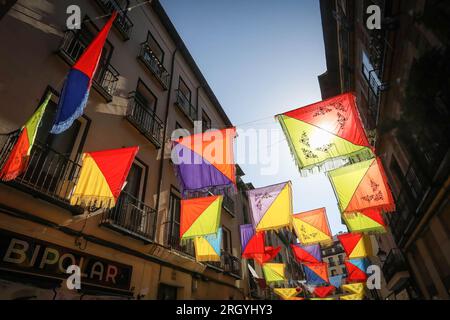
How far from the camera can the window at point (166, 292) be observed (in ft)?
26.6

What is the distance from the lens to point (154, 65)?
12.1 meters

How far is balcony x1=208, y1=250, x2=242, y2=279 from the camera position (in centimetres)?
1199

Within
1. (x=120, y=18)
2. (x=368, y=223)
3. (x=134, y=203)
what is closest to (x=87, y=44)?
(x=120, y=18)

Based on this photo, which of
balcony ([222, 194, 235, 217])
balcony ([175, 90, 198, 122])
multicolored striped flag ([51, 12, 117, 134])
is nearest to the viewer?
multicolored striped flag ([51, 12, 117, 134])

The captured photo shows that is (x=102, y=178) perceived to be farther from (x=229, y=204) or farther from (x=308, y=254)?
(x=308, y=254)

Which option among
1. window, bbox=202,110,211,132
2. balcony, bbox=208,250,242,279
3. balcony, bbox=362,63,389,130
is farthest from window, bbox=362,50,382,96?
balcony, bbox=208,250,242,279

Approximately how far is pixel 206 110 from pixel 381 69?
34.8 ft

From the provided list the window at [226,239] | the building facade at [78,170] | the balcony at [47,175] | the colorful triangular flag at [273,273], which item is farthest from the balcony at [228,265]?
the balcony at [47,175]

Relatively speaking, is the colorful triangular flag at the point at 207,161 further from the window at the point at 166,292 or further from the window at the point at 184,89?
the window at the point at 184,89

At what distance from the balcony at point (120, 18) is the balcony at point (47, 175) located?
6131 mm

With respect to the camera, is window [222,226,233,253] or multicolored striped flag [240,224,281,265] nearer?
multicolored striped flag [240,224,281,265]

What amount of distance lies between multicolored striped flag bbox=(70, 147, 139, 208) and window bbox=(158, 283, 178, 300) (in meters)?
4.36

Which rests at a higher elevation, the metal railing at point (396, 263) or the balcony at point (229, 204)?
the balcony at point (229, 204)

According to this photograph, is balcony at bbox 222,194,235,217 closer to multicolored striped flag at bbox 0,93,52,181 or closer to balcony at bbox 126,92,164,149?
balcony at bbox 126,92,164,149
